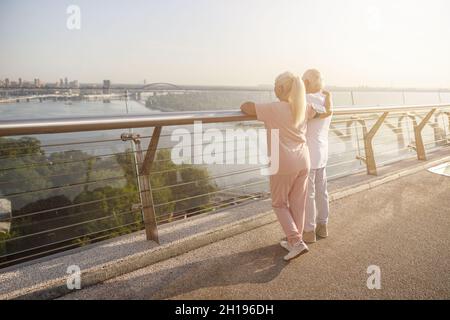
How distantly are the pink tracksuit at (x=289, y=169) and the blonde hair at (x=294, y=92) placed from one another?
0.05 metres

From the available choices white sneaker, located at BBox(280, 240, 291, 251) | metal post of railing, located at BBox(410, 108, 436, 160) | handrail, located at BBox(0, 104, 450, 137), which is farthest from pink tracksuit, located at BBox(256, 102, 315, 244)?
metal post of railing, located at BBox(410, 108, 436, 160)

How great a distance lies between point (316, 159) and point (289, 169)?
0.51m

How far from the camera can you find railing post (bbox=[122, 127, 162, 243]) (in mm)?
2887

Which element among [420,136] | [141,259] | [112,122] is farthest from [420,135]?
[112,122]

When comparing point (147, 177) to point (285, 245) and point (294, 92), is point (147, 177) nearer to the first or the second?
point (285, 245)

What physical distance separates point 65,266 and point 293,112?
6.34 feet

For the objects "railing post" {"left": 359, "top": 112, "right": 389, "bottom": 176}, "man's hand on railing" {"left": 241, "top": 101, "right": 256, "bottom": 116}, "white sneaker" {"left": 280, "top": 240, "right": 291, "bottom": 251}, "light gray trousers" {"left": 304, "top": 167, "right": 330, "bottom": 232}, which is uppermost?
"man's hand on railing" {"left": 241, "top": 101, "right": 256, "bottom": 116}

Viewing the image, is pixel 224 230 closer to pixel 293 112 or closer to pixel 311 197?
pixel 311 197

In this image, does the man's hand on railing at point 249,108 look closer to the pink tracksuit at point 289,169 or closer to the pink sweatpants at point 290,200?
the pink tracksuit at point 289,169

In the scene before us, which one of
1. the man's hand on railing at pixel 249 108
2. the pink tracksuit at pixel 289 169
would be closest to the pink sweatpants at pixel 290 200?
the pink tracksuit at pixel 289 169

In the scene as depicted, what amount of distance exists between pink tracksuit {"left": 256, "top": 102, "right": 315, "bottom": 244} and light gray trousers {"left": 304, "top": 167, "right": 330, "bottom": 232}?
192mm

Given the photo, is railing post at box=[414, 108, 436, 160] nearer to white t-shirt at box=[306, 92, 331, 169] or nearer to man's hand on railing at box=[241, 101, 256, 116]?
white t-shirt at box=[306, 92, 331, 169]

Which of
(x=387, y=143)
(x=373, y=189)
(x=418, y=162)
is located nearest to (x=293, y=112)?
(x=373, y=189)

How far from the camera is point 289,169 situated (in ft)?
9.13
